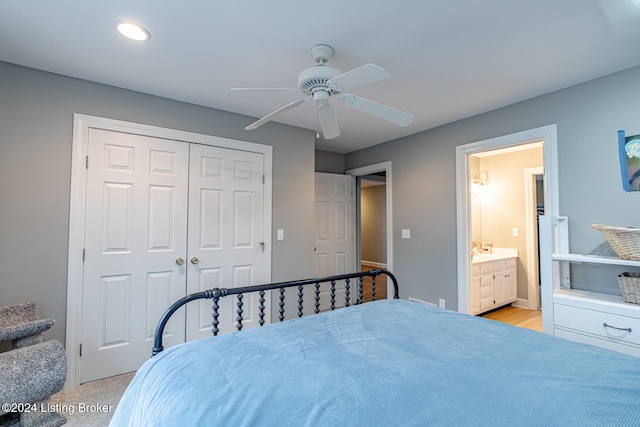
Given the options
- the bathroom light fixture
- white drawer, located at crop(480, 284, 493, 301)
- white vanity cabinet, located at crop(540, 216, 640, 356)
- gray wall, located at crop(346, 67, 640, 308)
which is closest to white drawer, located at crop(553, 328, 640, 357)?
white vanity cabinet, located at crop(540, 216, 640, 356)

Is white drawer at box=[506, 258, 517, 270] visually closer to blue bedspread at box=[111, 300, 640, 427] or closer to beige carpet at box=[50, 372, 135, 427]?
blue bedspread at box=[111, 300, 640, 427]

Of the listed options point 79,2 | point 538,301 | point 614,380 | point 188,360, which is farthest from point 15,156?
point 538,301

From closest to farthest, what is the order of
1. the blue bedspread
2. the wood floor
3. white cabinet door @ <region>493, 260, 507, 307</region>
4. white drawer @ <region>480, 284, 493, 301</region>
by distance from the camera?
the blue bedspread
the wood floor
white drawer @ <region>480, 284, 493, 301</region>
white cabinet door @ <region>493, 260, 507, 307</region>

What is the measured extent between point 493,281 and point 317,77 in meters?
3.72

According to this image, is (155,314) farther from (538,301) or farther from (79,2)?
(538,301)

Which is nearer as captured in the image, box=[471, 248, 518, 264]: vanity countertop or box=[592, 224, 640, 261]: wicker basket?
box=[592, 224, 640, 261]: wicker basket

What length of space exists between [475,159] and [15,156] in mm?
5409

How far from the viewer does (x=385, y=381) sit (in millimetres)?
973

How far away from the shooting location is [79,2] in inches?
59.8

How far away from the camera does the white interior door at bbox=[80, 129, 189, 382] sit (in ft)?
7.75

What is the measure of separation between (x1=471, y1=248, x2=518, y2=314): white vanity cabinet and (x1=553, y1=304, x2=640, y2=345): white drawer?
1462 mm

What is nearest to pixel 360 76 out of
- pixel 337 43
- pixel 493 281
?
pixel 337 43

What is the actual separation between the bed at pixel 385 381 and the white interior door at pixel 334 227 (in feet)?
9.08

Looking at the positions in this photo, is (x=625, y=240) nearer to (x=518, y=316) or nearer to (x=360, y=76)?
(x=360, y=76)
